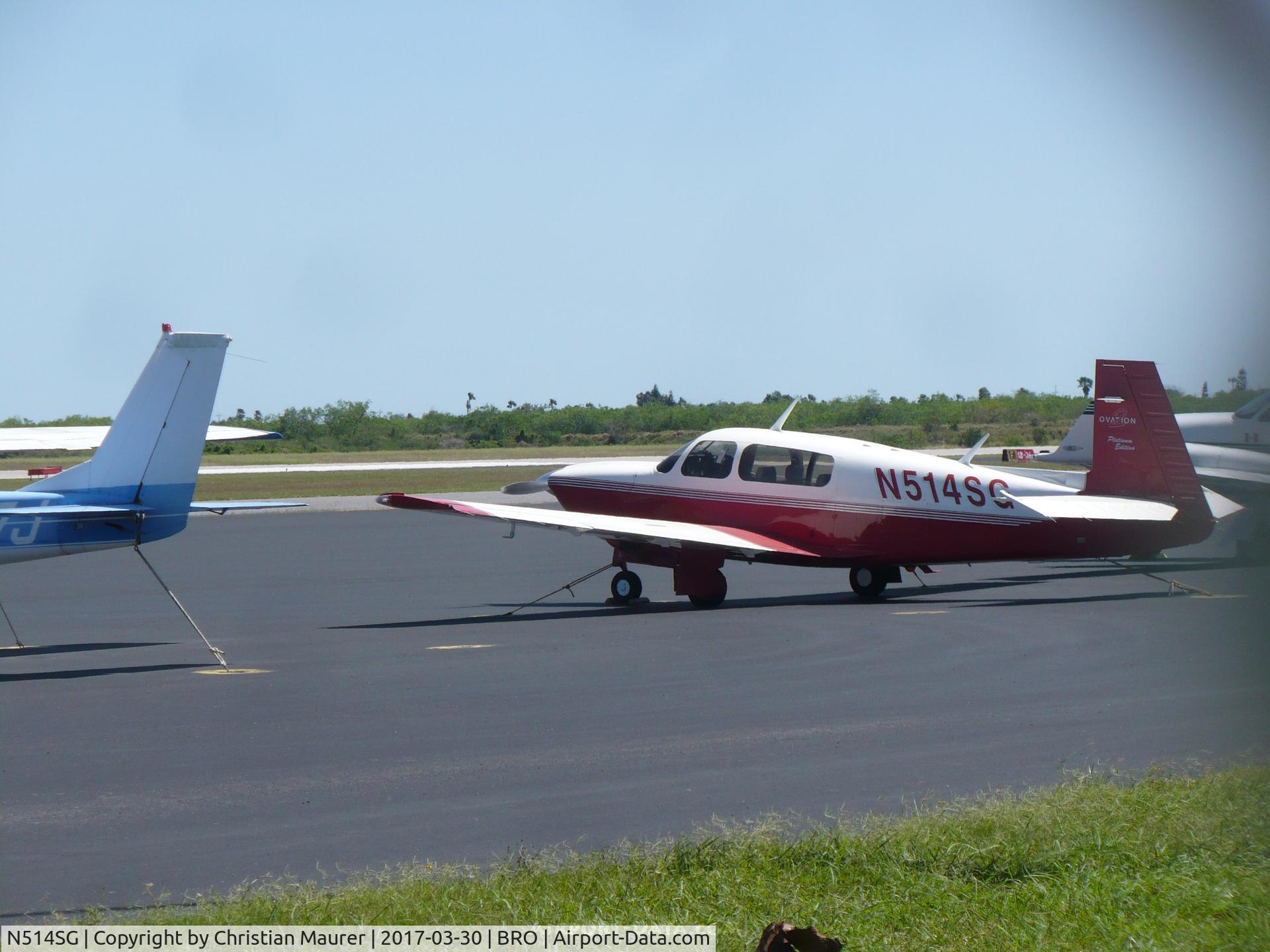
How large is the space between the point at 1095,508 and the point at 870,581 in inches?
109

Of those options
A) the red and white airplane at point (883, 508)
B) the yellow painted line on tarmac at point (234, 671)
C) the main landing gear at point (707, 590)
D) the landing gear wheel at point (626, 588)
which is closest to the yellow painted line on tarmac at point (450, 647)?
the yellow painted line on tarmac at point (234, 671)

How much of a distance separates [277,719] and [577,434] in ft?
322

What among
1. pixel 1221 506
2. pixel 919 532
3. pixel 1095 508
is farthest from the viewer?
pixel 1221 506

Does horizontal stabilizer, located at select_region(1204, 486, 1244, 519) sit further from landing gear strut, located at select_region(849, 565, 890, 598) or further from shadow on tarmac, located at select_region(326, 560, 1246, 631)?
landing gear strut, located at select_region(849, 565, 890, 598)

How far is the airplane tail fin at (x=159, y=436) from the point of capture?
12641mm

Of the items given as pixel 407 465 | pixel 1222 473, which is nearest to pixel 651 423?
pixel 407 465

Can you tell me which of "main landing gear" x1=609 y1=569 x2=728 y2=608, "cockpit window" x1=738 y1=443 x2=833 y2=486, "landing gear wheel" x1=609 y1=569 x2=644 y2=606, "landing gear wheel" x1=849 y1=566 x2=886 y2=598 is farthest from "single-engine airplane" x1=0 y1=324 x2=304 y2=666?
"landing gear wheel" x1=849 y1=566 x2=886 y2=598

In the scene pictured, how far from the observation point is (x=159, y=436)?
41.7ft

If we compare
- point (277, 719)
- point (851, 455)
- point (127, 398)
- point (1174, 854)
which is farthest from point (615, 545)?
point (1174, 854)

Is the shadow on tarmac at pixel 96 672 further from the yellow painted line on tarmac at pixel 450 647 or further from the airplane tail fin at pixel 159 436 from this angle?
the yellow painted line on tarmac at pixel 450 647

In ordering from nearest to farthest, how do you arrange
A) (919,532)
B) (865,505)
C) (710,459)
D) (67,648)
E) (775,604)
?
1. (67,648)
2. (919,532)
3. (865,505)
4. (775,604)
5. (710,459)

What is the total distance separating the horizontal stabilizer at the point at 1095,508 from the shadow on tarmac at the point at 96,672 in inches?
364

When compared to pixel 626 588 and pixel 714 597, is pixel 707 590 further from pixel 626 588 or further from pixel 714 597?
pixel 626 588

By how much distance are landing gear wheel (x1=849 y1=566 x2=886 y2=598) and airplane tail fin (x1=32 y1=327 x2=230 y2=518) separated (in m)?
8.07
